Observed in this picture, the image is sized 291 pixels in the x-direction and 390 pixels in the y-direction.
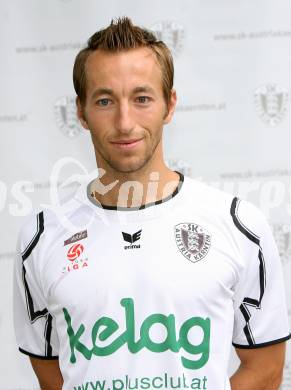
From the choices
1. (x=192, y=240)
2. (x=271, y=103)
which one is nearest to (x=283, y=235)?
(x=271, y=103)

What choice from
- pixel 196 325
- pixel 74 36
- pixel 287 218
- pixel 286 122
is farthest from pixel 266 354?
pixel 74 36

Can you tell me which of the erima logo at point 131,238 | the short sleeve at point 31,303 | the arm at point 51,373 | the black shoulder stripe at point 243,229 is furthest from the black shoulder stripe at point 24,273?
the black shoulder stripe at point 243,229

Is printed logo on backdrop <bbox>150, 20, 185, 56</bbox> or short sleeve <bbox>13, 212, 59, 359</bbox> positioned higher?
printed logo on backdrop <bbox>150, 20, 185, 56</bbox>

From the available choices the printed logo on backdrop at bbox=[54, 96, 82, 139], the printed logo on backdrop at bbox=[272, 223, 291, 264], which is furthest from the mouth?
the printed logo on backdrop at bbox=[272, 223, 291, 264]

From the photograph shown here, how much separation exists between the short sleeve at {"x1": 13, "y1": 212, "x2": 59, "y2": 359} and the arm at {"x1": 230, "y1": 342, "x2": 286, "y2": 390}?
54cm

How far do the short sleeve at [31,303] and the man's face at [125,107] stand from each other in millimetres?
306

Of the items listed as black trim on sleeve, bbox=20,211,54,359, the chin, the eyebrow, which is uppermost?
the eyebrow

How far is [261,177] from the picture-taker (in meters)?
2.63

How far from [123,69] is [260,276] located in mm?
650

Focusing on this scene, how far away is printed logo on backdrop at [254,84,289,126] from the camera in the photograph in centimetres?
260

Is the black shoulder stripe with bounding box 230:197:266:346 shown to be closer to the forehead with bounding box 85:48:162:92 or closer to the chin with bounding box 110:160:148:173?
the chin with bounding box 110:160:148:173

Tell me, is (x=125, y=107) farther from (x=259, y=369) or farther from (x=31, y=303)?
(x=259, y=369)

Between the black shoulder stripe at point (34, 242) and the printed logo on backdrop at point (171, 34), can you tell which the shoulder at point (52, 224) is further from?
the printed logo on backdrop at point (171, 34)

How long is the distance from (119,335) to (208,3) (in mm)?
1637
